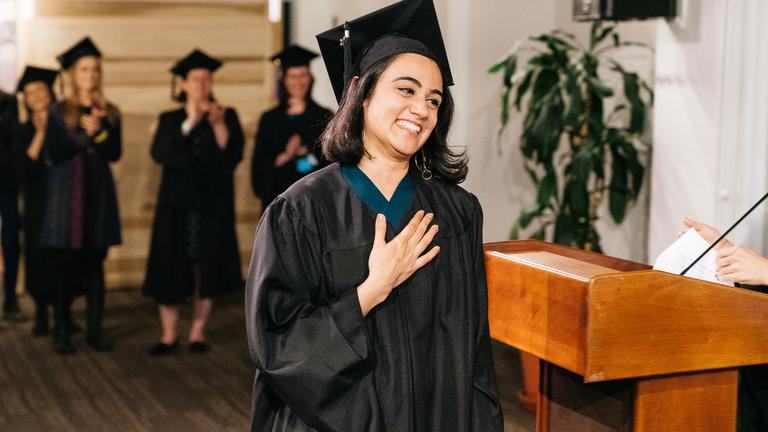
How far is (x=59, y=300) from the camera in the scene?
5.22 meters

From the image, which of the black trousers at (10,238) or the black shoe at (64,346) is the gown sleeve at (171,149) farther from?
the black trousers at (10,238)

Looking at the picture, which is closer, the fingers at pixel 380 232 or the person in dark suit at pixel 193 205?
the fingers at pixel 380 232

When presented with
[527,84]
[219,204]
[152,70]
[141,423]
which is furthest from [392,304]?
[152,70]

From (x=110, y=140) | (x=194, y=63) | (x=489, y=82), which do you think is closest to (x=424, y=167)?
(x=194, y=63)

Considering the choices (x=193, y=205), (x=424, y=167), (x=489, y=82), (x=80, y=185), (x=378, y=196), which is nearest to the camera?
(x=378, y=196)

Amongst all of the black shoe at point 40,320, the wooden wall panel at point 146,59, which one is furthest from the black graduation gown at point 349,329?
the wooden wall panel at point 146,59

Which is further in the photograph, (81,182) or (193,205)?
(81,182)

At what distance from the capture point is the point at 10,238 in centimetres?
600

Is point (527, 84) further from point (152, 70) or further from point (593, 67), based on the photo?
point (152, 70)

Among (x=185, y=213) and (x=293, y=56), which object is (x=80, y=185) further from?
(x=293, y=56)

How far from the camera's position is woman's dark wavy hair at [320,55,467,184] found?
1923 millimetres

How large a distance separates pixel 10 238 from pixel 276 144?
1.81 metres

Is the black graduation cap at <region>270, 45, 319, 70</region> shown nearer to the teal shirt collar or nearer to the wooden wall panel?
the wooden wall panel

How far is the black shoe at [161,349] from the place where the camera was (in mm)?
5242
